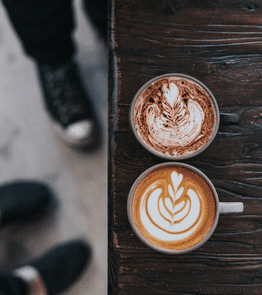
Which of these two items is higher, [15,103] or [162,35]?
[162,35]

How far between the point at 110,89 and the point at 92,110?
1.56 feet

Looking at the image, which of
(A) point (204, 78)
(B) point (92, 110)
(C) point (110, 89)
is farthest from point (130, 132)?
(B) point (92, 110)

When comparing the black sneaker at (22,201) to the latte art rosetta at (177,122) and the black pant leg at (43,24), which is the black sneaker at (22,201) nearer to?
the black pant leg at (43,24)

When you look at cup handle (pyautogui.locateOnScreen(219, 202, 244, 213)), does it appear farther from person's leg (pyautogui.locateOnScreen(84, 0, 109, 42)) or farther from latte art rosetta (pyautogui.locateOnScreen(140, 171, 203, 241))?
person's leg (pyautogui.locateOnScreen(84, 0, 109, 42))

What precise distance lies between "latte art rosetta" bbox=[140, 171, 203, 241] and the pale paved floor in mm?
516

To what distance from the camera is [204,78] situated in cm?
64

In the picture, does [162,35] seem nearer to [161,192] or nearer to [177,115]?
[177,115]

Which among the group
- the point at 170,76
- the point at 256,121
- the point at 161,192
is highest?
the point at 170,76

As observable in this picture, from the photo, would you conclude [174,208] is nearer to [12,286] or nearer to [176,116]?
[176,116]

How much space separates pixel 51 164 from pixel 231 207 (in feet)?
2.48

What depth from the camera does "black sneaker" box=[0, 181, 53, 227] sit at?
3.33ft

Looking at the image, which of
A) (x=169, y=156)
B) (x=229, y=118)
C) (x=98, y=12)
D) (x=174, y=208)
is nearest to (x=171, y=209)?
(x=174, y=208)

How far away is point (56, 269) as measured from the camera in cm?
100

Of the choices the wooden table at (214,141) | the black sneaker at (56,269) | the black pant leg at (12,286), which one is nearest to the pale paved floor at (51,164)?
the black sneaker at (56,269)
